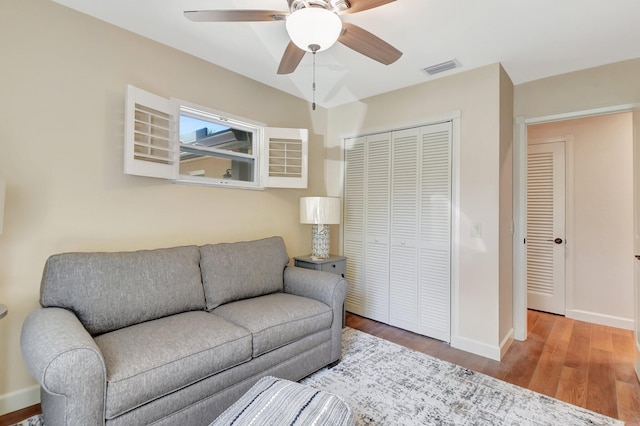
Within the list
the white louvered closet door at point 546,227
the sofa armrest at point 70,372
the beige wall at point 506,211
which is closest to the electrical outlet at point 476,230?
the beige wall at point 506,211

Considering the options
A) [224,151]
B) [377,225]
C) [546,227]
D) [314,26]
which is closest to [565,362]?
[546,227]

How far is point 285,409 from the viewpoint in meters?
1.23

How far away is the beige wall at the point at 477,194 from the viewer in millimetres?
2619

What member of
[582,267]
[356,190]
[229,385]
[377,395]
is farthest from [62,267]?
[582,267]

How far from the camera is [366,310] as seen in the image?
11.6 feet

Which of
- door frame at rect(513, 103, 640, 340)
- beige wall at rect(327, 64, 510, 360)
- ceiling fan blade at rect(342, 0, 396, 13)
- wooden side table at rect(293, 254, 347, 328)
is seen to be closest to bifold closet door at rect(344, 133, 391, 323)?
wooden side table at rect(293, 254, 347, 328)

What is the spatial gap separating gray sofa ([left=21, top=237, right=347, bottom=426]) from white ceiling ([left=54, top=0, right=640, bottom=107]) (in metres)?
1.62

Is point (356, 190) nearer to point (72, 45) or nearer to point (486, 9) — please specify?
point (486, 9)

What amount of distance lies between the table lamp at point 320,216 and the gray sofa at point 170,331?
0.61 meters

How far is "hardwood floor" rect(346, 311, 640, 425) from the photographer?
2.06 metres

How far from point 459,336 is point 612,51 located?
2.63 metres

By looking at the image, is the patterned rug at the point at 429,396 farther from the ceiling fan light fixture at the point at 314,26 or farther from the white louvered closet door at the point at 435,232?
the ceiling fan light fixture at the point at 314,26

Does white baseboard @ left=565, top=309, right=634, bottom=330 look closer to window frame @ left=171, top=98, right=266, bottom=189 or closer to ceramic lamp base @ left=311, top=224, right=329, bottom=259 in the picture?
ceramic lamp base @ left=311, top=224, right=329, bottom=259

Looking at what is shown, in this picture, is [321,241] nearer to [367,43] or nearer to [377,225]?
[377,225]
